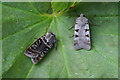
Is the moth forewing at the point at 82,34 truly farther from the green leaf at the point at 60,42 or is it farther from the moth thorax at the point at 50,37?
the moth thorax at the point at 50,37

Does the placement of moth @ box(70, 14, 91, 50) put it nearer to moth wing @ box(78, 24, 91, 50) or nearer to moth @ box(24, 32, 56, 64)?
moth wing @ box(78, 24, 91, 50)

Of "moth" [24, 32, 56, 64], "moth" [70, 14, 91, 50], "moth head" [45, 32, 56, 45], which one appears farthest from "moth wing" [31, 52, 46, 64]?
"moth" [70, 14, 91, 50]

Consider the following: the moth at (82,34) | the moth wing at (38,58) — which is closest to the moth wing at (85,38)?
the moth at (82,34)

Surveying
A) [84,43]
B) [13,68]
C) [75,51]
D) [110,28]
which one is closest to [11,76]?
[13,68]

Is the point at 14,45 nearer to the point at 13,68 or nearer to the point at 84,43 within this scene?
the point at 13,68

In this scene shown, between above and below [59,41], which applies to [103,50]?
below

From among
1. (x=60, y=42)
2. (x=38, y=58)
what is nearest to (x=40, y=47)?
(x=38, y=58)

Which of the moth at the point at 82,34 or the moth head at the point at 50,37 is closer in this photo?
the moth at the point at 82,34
